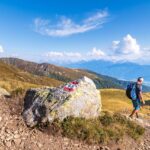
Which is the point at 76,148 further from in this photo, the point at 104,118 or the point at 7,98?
the point at 7,98

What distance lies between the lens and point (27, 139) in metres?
12.7

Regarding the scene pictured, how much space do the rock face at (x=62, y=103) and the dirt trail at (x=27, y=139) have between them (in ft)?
1.75

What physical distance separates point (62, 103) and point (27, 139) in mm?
2643

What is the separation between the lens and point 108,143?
46.3ft

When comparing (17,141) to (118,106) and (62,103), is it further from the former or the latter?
(118,106)

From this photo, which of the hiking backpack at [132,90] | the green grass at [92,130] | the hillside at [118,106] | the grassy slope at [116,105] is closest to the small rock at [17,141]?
the green grass at [92,130]

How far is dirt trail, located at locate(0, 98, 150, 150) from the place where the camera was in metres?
12.2

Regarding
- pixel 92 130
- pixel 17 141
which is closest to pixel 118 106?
pixel 92 130

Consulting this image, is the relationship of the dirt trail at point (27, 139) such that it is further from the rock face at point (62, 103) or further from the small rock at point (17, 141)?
the rock face at point (62, 103)

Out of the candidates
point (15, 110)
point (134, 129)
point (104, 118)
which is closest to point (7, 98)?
point (15, 110)

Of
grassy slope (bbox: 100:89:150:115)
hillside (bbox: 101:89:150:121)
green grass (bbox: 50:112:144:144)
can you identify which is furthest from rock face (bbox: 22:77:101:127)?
grassy slope (bbox: 100:89:150:115)

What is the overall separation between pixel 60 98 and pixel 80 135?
2.23 m

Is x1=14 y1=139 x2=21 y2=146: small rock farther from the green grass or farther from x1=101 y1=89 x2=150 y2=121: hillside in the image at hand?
x1=101 y1=89 x2=150 y2=121: hillside

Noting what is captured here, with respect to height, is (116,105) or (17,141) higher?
(17,141)
